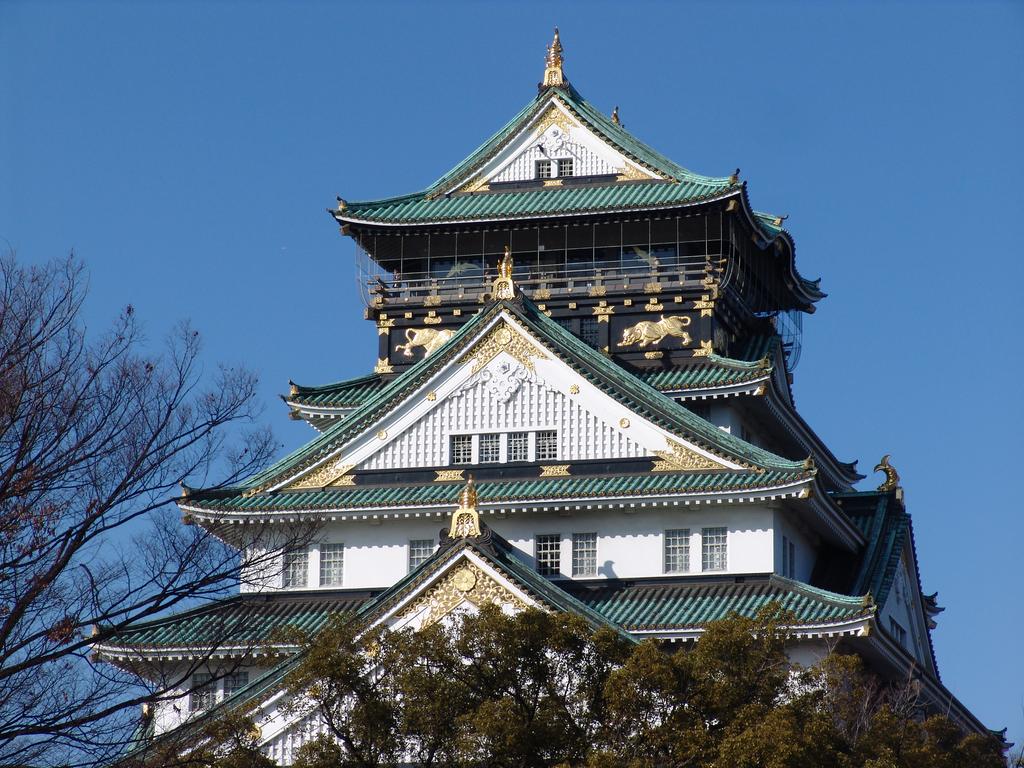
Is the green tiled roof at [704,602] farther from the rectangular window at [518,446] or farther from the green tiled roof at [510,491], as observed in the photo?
the rectangular window at [518,446]

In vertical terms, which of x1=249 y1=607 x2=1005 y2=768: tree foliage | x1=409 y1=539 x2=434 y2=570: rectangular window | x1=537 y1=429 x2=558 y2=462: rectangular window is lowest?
x1=249 y1=607 x2=1005 y2=768: tree foliage

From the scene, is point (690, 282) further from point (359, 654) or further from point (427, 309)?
point (359, 654)

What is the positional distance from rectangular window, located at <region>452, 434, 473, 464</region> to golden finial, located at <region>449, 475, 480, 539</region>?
574 cm

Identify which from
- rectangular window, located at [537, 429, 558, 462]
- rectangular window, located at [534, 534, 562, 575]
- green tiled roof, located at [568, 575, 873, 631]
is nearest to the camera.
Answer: green tiled roof, located at [568, 575, 873, 631]

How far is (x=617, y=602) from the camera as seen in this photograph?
4747 centimetres

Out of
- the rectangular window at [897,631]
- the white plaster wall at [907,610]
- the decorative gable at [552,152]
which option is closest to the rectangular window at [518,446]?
the white plaster wall at [907,610]

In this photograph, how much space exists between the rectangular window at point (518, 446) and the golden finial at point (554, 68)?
14.6 m

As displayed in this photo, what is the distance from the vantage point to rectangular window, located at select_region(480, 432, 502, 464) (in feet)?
164

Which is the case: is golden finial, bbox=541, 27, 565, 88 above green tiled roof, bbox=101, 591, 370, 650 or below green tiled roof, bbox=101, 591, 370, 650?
above

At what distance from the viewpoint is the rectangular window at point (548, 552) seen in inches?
1930

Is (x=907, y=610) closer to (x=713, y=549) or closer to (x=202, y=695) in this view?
(x=713, y=549)

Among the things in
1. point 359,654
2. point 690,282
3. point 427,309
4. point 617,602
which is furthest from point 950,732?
point 427,309

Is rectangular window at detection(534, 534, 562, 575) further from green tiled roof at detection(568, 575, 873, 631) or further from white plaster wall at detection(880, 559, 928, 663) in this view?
white plaster wall at detection(880, 559, 928, 663)

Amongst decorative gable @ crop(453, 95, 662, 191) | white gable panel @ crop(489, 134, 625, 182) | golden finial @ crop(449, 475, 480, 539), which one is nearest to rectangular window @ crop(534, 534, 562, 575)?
golden finial @ crop(449, 475, 480, 539)
